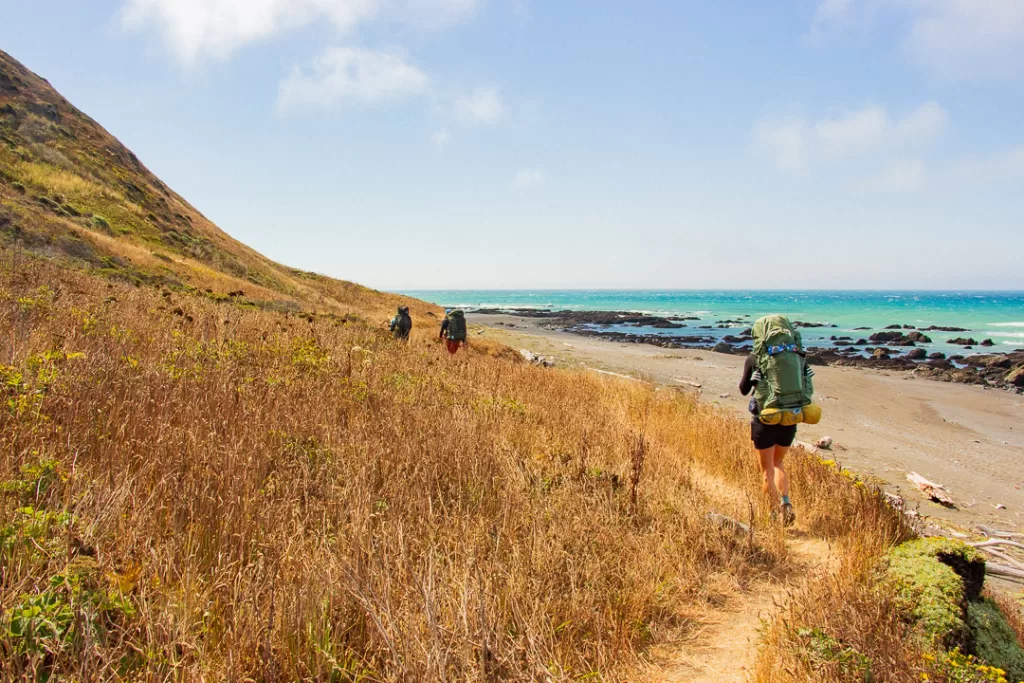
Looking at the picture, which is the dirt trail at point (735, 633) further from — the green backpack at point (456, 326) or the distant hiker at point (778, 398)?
the green backpack at point (456, 326)

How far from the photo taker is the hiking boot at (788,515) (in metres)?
4.74

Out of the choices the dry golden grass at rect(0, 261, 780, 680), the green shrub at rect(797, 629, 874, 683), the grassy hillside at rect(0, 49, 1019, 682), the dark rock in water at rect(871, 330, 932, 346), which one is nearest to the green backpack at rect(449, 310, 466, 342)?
the grassy hillside at rect(0, 49, 1019, 682)

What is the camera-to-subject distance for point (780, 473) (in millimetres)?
5004

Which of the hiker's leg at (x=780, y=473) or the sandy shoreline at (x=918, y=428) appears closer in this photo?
the hiker's leg at (x=780, y=473)

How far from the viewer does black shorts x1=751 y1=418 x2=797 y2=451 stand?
4977mm

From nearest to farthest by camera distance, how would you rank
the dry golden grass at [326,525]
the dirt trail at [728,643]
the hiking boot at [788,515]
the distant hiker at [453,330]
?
the dry golden grass at [326,525], the dirt trail at [728,643], the hiking boot at [788,515], the distant hiker at [453,330]

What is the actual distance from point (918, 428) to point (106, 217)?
3648 cm

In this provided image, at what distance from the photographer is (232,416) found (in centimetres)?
399

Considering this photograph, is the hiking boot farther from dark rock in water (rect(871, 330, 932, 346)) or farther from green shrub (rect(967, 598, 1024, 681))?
dark rock in water (rect(871, 330, 932, 346))

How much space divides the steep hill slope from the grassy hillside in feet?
46.1

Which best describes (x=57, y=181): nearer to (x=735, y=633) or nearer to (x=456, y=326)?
(x=456, y=326)

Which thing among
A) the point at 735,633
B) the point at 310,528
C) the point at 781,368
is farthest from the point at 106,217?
the point at 735,633

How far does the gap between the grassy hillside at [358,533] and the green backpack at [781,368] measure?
1070 millimetres

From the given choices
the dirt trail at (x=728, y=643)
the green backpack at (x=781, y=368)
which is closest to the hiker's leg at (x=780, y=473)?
the green backpack at (x=781, y=368)
